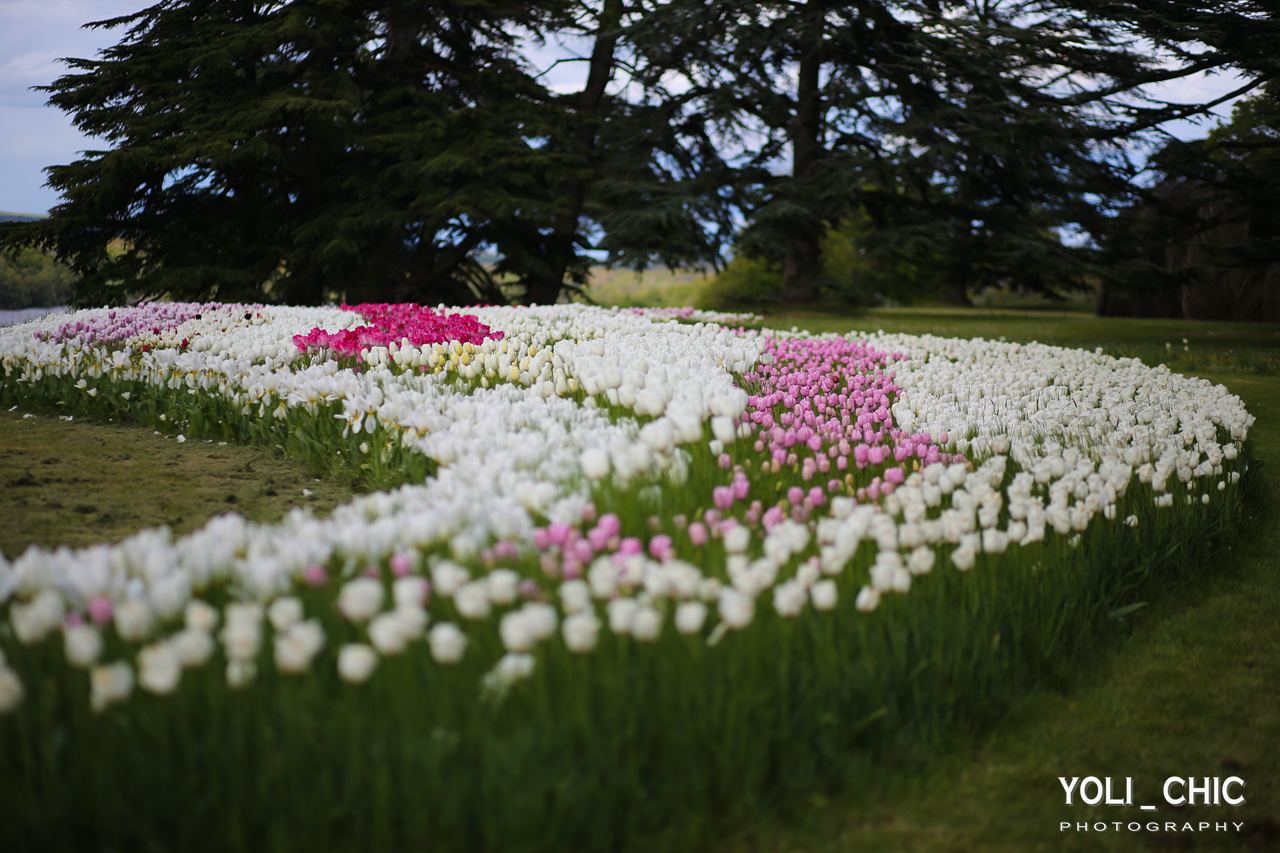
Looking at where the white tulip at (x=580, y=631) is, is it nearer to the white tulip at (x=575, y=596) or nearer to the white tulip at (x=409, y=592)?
the white tulip at (x=575, y=596)

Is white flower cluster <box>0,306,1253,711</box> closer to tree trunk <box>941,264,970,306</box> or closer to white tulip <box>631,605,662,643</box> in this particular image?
white tulip <box>631,605,662,643</box>


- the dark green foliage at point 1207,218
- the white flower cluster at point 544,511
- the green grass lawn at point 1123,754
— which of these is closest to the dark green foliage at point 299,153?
the white flower cluster at point 544,511

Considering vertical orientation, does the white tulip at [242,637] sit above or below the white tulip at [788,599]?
above

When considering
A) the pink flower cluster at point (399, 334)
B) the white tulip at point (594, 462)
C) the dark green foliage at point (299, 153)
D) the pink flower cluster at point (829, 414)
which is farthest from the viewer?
the dark green foliage at point (299, 153)

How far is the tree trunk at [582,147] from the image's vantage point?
18609 millimetres

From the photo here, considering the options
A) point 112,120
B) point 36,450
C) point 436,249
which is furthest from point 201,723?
point 112,120

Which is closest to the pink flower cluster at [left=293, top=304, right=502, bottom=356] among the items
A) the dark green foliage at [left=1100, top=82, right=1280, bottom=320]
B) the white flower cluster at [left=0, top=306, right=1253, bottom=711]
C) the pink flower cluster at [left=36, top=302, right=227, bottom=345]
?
the white flower cluster at [left=0, top=306, right=1253, bottom=711]

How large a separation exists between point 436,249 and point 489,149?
3000 millimetres

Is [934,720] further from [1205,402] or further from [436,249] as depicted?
[436,249]

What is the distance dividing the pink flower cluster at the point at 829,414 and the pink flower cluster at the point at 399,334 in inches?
108

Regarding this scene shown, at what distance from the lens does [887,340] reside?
8844mm

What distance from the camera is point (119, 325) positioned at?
853 cm

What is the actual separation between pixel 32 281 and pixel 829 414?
18658 millimetres

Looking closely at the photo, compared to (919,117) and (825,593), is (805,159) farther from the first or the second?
(825,593)
